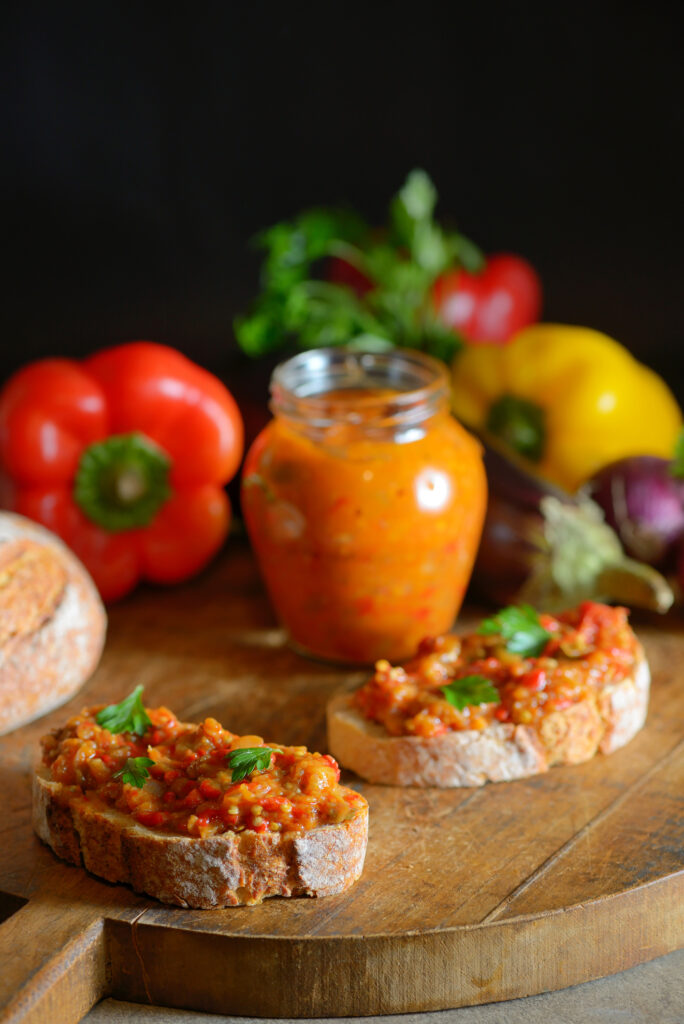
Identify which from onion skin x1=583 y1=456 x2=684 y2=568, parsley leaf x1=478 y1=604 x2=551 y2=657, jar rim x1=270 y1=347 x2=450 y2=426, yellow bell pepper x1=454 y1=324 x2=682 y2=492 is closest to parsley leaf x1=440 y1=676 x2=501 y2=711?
parsley leaf x1=478 y1=604 x2=551 y2=657

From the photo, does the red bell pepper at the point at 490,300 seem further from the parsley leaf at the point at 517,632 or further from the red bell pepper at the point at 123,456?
the parsley leaf at the point at 517,632

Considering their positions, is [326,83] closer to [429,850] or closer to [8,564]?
[8,564]

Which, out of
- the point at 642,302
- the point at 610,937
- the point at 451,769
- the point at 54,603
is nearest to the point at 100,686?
the point at 54,603

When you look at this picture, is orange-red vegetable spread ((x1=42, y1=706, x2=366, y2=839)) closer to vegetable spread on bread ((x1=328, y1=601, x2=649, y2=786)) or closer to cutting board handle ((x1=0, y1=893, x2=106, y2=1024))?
cutting board handle ((x1=0, y1=893, x2=106, y2=1024))

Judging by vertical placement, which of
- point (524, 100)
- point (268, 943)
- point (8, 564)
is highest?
point (524, 100)

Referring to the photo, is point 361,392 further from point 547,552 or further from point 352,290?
point 352,290

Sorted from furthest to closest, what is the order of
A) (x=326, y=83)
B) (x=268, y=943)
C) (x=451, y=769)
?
(x=326, y=83) → (x=451, y=769) → (x=268, y=943)
